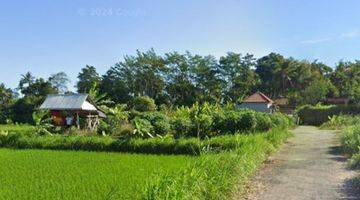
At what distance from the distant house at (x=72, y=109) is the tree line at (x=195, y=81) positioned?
2410 cm

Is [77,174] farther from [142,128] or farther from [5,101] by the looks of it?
[5,101]

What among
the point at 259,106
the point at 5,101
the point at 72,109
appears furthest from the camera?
the point at 5,101

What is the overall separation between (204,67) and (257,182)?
50.6 m

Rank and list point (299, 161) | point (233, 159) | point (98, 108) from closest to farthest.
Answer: point (233, 159) < point (299, 161) < point (98, 108)

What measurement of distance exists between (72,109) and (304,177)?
23.1m

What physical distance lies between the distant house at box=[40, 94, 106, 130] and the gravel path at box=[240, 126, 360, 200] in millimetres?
17794

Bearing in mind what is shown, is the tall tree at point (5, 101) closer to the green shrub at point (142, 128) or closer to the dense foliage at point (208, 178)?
the green shrub at point (142, 128)

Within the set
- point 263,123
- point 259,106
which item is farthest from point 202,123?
point 259,106

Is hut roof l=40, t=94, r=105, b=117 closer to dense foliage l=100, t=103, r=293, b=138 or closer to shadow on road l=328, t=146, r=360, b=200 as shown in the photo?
dense foliage l=100, t=103, r=293, b=138

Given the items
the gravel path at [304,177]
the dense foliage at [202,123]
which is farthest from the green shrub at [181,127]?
the gravel path at [304,177]

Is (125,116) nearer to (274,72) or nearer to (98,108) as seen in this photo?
(98,108)

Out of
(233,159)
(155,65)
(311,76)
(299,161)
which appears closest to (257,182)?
(233,159)

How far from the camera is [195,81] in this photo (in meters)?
61.3

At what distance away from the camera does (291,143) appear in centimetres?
2028
